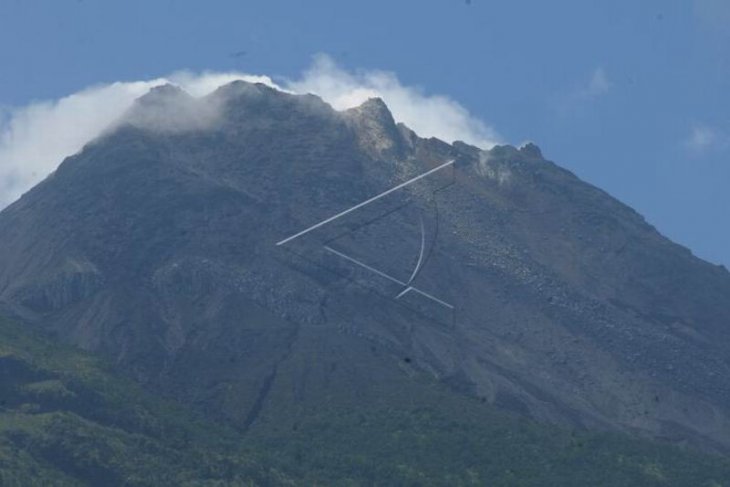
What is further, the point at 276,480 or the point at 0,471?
the point at 276,480

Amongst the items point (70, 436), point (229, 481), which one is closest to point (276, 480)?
point (229, 481)

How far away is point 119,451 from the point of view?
633ft

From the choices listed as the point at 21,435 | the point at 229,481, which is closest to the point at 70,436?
the point at 21,435

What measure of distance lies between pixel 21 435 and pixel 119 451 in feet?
32.7

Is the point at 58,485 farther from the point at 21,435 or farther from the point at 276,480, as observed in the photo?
the point at 276,480

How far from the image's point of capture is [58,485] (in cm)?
18150

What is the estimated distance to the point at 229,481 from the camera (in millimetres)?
194375

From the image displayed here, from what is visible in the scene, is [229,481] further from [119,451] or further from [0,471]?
[0,471]

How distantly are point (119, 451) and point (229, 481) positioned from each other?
451 inches

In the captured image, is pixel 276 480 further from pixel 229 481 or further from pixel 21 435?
pixel 21 435

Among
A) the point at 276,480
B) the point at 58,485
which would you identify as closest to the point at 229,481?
the point at 276,480

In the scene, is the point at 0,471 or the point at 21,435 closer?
the point at 0,471

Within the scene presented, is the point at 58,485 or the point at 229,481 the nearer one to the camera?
the point at 58,485

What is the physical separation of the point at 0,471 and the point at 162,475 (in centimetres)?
1789
